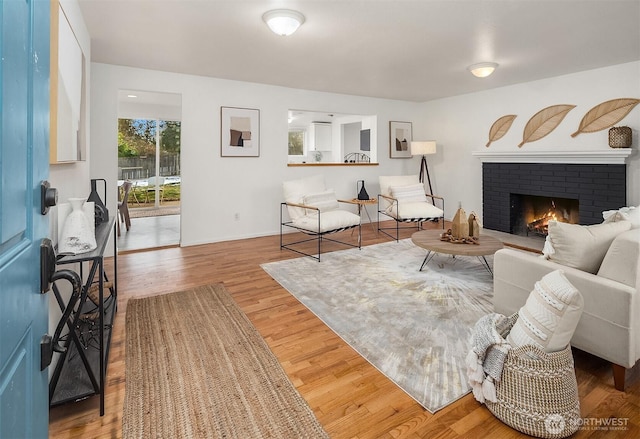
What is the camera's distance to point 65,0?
218 cm

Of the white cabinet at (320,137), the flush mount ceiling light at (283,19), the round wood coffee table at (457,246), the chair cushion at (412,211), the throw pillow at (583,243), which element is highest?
the white cabinet at (320,137)

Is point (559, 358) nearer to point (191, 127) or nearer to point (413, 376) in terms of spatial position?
point (413, 376)

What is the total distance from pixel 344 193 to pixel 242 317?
391 centimetres

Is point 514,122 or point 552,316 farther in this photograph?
point 514,122

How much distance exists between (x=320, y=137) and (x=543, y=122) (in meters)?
5.90

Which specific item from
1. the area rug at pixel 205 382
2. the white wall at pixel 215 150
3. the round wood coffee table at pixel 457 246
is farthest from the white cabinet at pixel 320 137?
the area rug at pixel 205 382

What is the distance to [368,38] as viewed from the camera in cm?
330

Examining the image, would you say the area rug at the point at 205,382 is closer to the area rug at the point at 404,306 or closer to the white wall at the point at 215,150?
the area rug at the point at 404,306

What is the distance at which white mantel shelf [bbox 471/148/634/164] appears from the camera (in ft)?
13.5

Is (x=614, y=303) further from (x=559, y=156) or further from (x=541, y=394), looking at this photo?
(x=559, y=156)

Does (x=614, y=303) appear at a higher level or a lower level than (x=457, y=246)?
lower

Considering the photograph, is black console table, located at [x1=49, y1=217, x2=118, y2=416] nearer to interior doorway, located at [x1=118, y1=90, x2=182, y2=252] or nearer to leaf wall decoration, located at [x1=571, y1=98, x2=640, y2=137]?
interior doorway, located at [x1=118, y1=90, x2=182, y2=252]

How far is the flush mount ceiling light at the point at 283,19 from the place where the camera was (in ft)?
8.80

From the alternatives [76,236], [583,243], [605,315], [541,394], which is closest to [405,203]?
[583,243]
